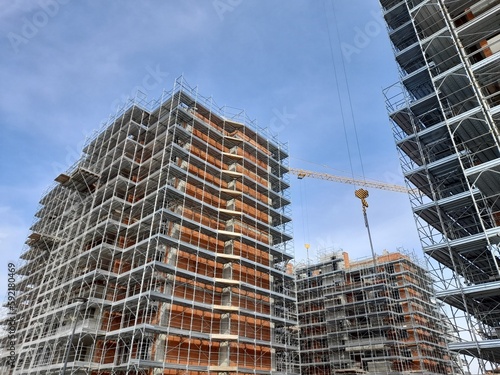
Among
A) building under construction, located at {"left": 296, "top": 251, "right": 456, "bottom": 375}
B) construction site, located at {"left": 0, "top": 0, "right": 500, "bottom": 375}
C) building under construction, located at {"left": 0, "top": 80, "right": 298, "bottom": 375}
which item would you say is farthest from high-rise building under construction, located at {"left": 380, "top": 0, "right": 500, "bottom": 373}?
building under construction, located at {"left": 296, "top": 251, "right": 456, "bottom": 375}

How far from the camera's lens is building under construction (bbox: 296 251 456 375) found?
3884 centimetres

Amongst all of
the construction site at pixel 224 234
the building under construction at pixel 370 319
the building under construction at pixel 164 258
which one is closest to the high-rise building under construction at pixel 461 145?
the construction site at pixel 224 234

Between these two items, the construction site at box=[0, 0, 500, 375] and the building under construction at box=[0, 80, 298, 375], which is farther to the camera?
the building under construction at box=[0, 80, 298, 375]

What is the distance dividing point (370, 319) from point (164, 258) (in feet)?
89.7

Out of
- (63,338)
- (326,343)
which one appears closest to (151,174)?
(63,338)

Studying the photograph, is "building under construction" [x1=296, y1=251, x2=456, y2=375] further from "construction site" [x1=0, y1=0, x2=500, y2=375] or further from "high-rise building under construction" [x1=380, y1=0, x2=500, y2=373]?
Result: "high-rise building under construction" [x1=380, y1=0, x2=500, y2=373]

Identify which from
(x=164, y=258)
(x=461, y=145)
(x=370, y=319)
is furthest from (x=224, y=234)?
(x=370, y=319)

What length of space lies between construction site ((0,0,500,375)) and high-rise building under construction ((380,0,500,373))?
0.33 feet

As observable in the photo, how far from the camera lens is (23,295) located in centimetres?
3403

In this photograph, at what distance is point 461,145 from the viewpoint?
65.3 ft

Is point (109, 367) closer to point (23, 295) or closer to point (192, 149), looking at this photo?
point (192, 149)

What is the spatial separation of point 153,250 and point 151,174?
586 cm

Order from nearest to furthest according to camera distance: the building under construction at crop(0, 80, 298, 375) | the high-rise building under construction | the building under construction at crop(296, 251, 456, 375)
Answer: the high-rise building under construction → the building under construction at crop(0, 80, 298, 375) → the building under construction at crop(296, 251, 456, 375)

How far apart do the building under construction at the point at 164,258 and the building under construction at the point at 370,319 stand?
1401cm
